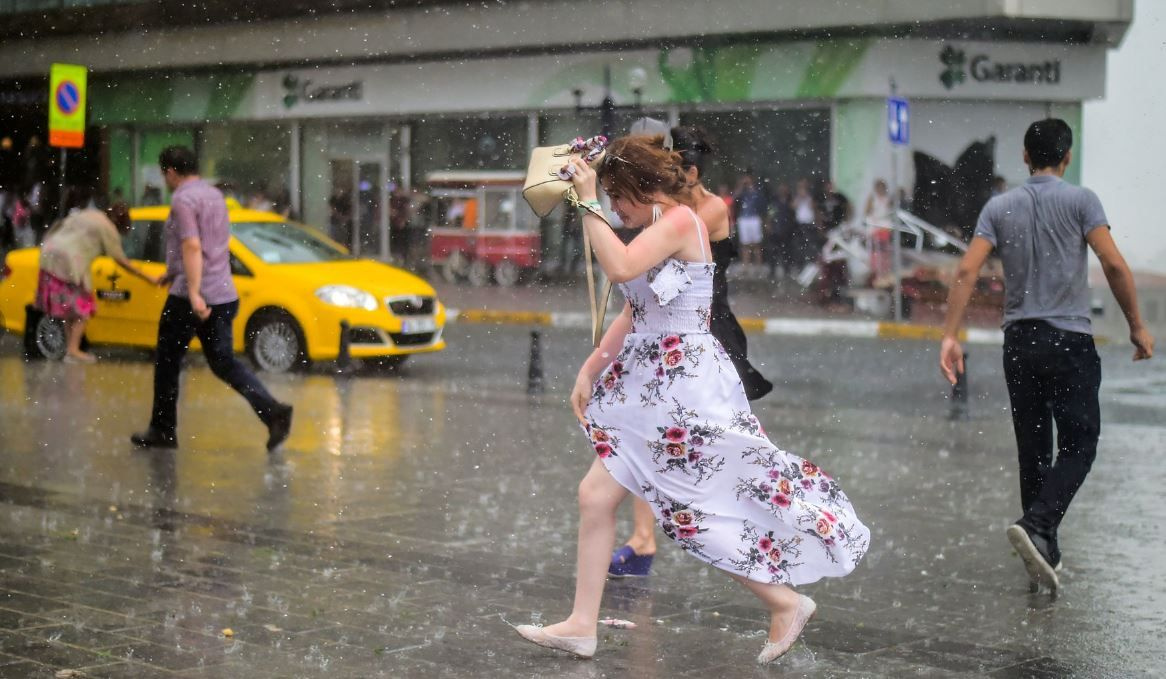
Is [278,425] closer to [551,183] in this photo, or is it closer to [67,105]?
[551,183]

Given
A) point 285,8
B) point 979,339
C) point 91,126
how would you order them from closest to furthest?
point 979,339
point 285,8
point 91,126

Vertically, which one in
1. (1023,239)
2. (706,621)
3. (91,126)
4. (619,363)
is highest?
(91,126)

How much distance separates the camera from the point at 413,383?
49.5ft

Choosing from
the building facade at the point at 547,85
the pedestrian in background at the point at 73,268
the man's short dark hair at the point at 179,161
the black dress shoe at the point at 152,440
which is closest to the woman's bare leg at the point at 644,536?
the black dress shoe at the point at 152,440

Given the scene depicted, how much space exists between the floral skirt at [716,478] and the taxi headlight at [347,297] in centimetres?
1063

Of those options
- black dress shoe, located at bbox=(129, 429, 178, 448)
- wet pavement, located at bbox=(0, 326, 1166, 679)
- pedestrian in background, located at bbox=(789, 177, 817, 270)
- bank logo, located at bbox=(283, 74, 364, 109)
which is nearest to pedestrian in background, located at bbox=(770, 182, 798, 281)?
pedestrian in background, located at bbox=(789, 177, 817, 270)

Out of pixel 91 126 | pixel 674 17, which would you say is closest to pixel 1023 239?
pixel 674 17

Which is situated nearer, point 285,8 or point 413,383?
point 413,383

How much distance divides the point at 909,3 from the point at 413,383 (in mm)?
14300

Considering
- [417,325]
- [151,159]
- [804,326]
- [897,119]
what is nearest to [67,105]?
[417,325]

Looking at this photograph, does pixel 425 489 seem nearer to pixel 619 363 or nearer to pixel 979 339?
pixel 619 363

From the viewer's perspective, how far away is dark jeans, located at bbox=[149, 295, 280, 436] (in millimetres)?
10086

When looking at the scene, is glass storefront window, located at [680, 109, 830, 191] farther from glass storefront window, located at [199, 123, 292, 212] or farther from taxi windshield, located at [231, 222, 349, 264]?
taxi windshield, located at [231, 222, 349, 264]

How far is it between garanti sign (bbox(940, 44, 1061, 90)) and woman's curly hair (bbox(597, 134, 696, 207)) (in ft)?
78.0
